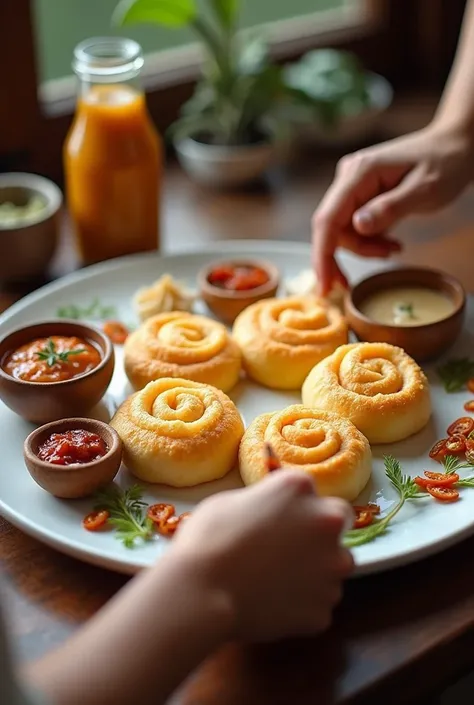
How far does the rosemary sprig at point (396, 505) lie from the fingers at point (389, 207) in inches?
22.3

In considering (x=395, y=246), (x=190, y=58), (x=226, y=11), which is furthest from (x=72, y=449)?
(x=190, y=58)

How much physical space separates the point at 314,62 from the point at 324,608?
1.93 m

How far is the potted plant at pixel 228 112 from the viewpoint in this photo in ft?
8.61

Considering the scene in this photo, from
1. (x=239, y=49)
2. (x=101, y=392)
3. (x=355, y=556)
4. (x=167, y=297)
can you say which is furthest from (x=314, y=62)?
(x=355, y=556)

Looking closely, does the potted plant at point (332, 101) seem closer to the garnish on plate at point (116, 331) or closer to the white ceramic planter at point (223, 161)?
the white ceramic planter at point (223, 161)

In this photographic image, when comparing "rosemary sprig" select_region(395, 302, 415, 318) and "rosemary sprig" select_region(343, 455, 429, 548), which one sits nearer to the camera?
"rosemary sprig" select_region(343, 455, 429, 548)

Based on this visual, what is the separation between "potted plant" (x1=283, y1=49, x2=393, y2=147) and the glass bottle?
616 millimetres

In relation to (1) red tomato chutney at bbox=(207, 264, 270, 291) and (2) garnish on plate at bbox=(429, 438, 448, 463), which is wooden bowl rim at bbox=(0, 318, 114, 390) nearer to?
(1) red tomato chutney at bbox=(207, 264, 270, 291)

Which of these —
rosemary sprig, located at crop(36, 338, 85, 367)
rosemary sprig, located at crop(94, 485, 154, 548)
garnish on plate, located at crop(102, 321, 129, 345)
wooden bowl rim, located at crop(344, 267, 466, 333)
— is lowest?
garnish on plate, located at crop(102, 321, 129, 345)

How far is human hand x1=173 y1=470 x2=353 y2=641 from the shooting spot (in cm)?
119

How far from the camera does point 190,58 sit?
9.60ft

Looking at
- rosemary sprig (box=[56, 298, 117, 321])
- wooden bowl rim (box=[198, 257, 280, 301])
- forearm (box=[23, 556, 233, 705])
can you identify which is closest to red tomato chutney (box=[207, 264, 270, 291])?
wooden bowl rim (box=[198, 257, 280, 301])

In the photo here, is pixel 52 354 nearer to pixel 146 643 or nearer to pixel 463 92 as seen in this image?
pixel 146 643

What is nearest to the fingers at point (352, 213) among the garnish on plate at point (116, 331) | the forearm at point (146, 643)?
the garnish on plate at point (116, 331)
